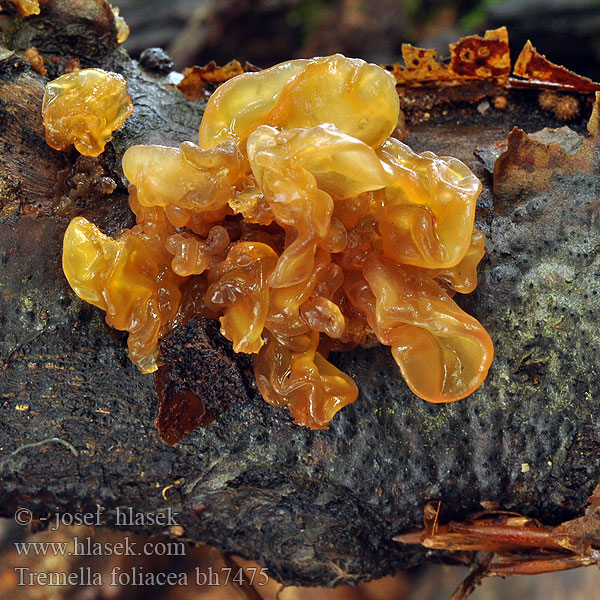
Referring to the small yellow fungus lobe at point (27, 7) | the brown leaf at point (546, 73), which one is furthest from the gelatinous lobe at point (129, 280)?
the brown leaf at point (546, 73)

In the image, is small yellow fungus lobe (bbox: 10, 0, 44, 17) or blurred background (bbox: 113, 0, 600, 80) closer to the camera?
small yellow fungus lobe (bbox: 10, 0, 44, 17)

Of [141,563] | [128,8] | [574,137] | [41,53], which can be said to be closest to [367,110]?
[574,137]

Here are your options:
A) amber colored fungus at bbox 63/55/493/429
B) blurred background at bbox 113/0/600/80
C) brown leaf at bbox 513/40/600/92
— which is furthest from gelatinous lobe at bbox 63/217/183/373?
blurred background at bbox 113/0/600/80

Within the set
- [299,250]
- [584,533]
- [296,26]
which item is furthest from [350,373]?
[296,26]

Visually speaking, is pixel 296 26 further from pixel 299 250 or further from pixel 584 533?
pixel 584 533

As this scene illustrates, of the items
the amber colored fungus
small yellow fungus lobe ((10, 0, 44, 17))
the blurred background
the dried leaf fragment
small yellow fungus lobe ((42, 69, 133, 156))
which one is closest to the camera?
Answer: the amber colored fungus

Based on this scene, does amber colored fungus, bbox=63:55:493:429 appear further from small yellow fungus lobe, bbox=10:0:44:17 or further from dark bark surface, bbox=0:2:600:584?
small yellow fungus lobe, bbox=10:0:44:17
